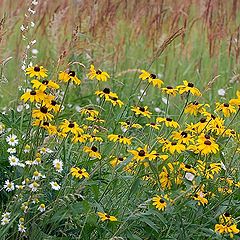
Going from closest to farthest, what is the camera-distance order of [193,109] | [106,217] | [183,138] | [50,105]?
[106,217], [50,105], [183,138], [193,109]

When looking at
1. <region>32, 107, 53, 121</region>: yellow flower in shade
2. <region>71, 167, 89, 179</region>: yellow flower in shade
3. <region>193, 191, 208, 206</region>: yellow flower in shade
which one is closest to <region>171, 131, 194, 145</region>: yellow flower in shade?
<region>193, 191, 208, 206</region>: yellow flower in shade

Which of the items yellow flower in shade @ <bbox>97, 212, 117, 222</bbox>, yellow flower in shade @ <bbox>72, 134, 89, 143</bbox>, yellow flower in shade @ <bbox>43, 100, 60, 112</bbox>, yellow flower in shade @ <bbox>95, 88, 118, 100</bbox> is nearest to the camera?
yellow flower in shade @ <bbox>97, 212, 117, 222</bbox>

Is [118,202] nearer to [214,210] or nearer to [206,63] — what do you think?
[214,210]

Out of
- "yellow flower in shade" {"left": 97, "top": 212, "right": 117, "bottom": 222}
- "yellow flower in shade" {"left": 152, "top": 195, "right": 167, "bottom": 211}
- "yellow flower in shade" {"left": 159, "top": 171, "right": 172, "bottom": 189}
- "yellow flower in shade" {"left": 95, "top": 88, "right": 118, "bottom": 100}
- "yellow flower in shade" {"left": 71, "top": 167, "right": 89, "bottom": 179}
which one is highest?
"yellow flower in shade" {"left": 95, "top": 88, "right": 118, "bottom": 100}

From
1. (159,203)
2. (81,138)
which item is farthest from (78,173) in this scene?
(159,203)

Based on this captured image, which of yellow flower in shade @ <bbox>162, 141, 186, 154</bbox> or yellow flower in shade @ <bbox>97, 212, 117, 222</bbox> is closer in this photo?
yellow flower in shade @ <bbox>97, 212, 117, 222</bbox>

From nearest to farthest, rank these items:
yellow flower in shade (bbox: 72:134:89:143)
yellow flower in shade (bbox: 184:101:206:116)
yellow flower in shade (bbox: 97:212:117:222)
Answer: yellow flower in shade (bbox: 97:212:117:222) < yellow flower in shade (bbox: 72:134:89:143) < yellow flower in shade (bbox: 184:101:206:116)

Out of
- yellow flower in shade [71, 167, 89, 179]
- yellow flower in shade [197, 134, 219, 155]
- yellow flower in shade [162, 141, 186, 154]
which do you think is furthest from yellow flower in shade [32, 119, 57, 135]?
yellow flower in shade [197, 134, 219, 155]

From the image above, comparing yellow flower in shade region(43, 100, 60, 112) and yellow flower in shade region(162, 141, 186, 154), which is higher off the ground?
yellow flower in shade region(43, 100, 60, 112)

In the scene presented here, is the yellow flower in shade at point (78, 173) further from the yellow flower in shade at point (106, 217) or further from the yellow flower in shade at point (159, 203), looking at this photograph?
the yellow flower in shade at point (159, 203)

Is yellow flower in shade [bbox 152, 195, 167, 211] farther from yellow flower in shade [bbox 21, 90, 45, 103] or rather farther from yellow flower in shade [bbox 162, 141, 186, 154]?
yellow flower in shade [bbox 21, 90, 45, 103]

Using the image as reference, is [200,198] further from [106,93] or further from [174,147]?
[106,93]

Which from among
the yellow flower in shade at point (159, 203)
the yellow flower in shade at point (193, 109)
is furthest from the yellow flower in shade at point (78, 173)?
the yellow flower in shade at point (193, 109)

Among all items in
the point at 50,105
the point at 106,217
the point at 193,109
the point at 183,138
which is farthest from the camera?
the point at 193,109
